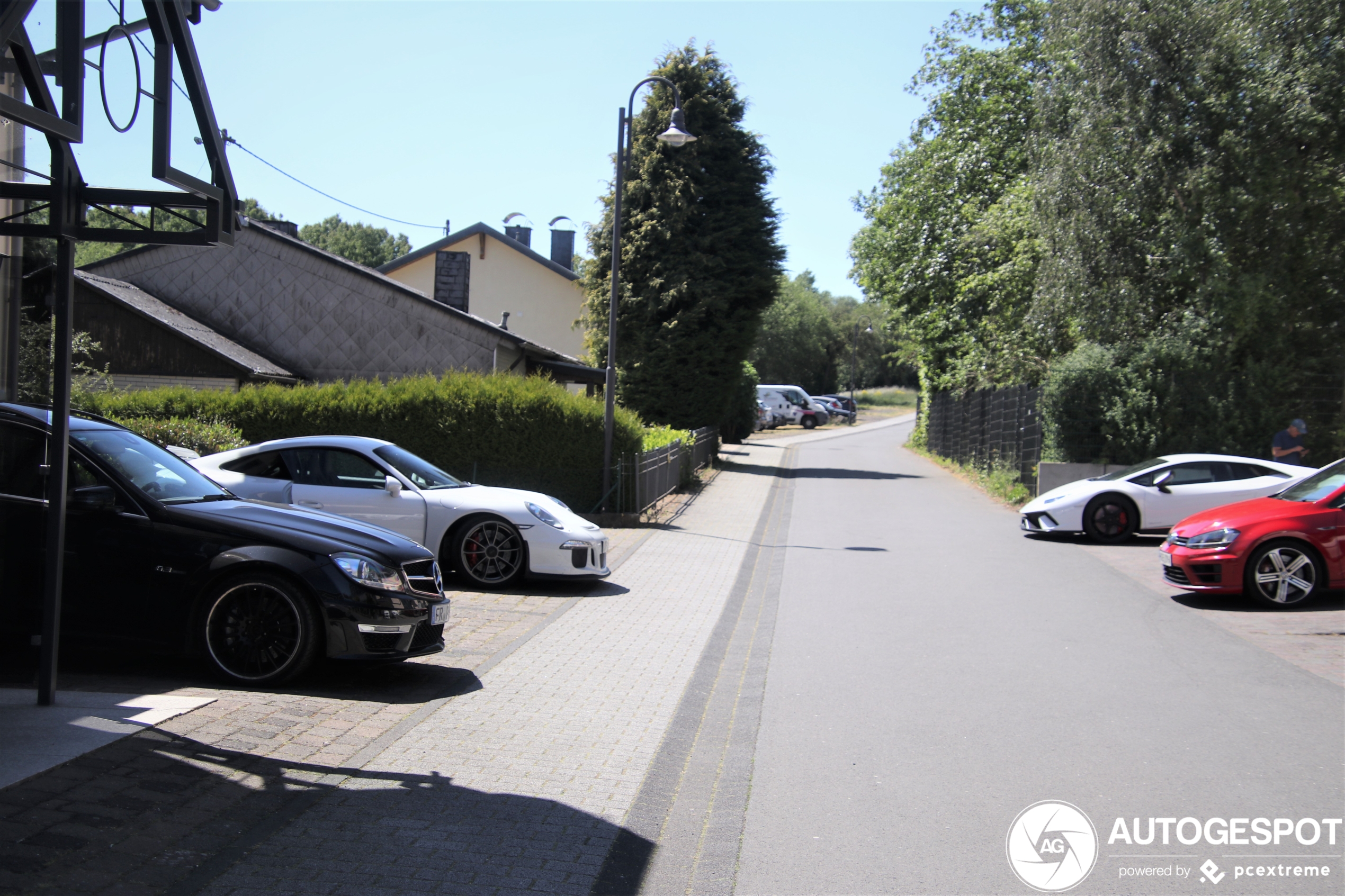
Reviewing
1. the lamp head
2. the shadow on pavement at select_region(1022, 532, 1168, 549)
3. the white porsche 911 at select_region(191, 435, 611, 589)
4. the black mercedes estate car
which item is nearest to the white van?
the shadow on pavement at select_region(1022, 532, 1168, 549)

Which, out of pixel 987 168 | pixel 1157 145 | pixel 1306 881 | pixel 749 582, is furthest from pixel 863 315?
pixel 1306 881

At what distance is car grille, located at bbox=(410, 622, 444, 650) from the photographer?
678 centimetres

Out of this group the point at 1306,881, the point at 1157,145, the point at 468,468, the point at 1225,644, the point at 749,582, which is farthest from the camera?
the point at 1157,145

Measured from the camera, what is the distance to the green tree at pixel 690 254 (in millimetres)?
29523

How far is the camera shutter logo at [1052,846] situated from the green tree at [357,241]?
318ft

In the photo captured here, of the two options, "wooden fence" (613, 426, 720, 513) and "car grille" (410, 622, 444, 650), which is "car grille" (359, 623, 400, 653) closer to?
"car grille" (410, 622, 444, 650)

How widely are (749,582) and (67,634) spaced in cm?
730

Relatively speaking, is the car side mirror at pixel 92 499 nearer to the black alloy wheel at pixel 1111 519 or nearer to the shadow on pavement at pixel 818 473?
the black alloy wheel at pixel 1111 519

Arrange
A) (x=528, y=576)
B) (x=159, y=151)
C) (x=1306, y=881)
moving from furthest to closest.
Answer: (x=528, y=576) → (x=159, y=151) → (x=1306, y=881)

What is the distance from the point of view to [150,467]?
7.00m

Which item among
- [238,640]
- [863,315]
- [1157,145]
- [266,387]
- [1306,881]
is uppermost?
[863,315]

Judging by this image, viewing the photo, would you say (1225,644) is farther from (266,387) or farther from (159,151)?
(266,387)

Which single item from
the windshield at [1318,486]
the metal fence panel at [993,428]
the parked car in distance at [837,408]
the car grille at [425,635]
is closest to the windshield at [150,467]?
the car grille at [425,635]

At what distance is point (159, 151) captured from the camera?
6125 mm
